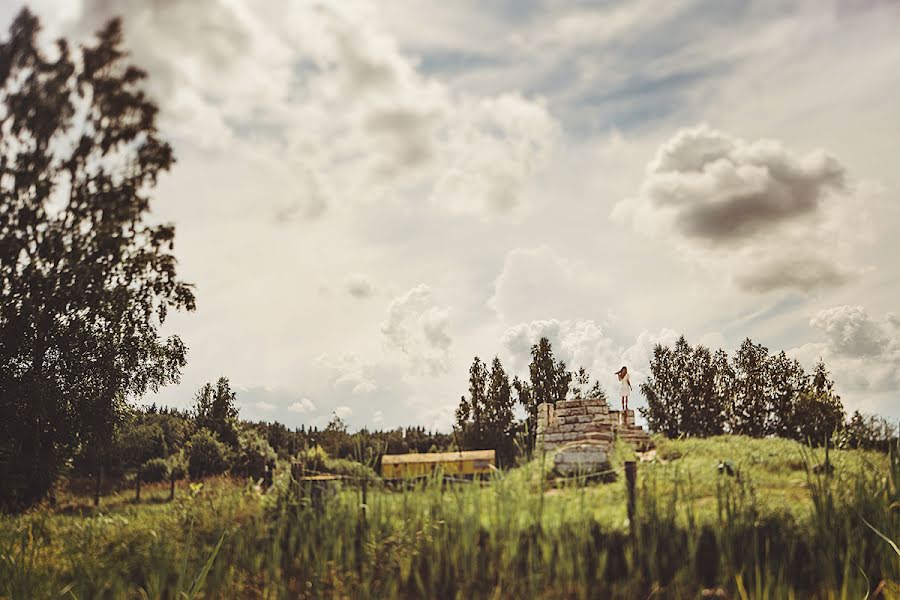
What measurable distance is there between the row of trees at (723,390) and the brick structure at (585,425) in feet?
34.2

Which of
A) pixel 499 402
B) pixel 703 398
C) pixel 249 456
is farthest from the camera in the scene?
pixel 703 398

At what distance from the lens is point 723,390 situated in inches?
1235

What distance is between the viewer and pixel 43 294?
1664 centimetres

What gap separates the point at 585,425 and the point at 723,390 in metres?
15.7

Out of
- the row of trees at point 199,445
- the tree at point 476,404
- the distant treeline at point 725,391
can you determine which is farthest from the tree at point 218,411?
the distant treeline at point 725,391

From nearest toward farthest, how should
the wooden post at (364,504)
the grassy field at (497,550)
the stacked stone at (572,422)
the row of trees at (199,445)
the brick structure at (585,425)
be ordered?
the grassy field at (497,550) → the wooden post at (364,504) → the brick structure at (585,425) → the stacked stone at (572,422) → the row of trees at (199,445)

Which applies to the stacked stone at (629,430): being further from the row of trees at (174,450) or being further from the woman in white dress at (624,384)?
the row of trees at (174,450)

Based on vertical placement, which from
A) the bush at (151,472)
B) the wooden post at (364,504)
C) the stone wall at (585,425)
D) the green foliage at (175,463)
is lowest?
the bush at (151,472)

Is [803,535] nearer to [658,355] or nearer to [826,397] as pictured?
[826,397]

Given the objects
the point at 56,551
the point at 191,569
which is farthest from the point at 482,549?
the point at 56,551

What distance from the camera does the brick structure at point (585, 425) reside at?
1748cm

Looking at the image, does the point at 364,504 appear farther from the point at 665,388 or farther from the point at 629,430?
the point at 665,388

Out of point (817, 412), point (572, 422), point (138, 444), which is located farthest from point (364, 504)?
point (817, 412)

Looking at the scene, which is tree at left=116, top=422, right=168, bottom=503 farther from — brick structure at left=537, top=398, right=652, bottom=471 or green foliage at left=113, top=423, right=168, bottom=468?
brick structure at left=537, top=398, right=652, bottom=471
